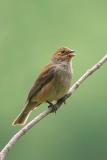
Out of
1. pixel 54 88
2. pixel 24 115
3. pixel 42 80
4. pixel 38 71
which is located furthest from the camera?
pixel 38 71

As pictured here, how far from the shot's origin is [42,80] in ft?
39.6

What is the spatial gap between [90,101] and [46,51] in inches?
109

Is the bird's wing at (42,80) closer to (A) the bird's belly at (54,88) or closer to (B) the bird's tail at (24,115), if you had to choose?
(A) the bird's belly at (54,88)

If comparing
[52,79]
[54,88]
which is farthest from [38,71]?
[54,88]

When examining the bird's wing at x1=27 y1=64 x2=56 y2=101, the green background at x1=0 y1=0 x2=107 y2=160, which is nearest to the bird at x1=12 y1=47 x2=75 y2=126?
the bird's wing at x1=27 y1=64 x2=56 y2=101

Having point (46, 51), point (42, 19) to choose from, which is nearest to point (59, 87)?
point (46, 51)

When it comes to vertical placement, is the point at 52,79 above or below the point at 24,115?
above

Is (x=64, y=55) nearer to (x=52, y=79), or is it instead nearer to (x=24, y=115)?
(x=52, y=79)

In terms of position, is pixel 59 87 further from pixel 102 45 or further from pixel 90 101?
pixel 102 45

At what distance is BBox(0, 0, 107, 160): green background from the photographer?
31688 mm

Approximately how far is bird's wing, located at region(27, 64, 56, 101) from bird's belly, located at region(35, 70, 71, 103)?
44 mm

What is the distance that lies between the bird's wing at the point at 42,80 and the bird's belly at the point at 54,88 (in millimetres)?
44

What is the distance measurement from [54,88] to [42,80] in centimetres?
20

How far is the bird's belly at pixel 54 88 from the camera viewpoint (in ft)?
38.7
